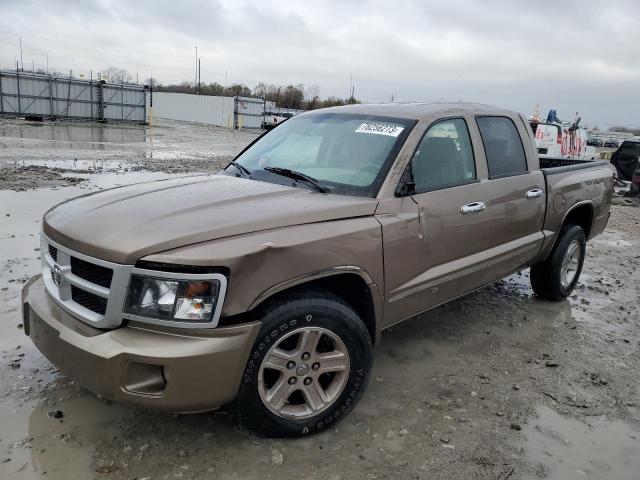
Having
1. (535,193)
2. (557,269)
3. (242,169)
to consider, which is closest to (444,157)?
(535,193)

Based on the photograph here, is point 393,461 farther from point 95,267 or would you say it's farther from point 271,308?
point 95,267

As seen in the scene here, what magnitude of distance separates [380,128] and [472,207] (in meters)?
0.86

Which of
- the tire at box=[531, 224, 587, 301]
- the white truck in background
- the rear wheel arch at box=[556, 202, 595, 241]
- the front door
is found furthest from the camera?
the white truck in background

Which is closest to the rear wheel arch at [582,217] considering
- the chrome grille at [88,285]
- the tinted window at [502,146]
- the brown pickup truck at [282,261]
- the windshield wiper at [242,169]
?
the tinted window at [502,146]

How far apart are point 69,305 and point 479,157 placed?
298 cm

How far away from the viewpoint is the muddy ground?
275cm

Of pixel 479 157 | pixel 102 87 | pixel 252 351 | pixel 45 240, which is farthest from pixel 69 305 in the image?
pixel 102 87

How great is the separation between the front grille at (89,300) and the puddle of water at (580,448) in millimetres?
2325

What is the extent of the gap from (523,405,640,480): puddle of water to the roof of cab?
6.97ft

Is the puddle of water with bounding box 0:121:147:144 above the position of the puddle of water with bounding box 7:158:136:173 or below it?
above

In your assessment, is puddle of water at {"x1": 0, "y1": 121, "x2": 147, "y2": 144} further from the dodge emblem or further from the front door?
the front door

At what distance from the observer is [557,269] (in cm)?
524

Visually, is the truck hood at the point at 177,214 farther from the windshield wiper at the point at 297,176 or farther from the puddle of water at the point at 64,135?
the puddle of water at the point at 64,135

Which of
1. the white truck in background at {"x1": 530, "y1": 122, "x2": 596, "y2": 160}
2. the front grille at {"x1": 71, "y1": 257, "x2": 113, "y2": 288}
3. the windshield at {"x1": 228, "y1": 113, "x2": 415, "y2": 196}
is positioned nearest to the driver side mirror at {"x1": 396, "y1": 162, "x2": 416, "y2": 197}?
the windshield at {"x1": 228, "y1": 113, "x2": 415, "y2": 196}
